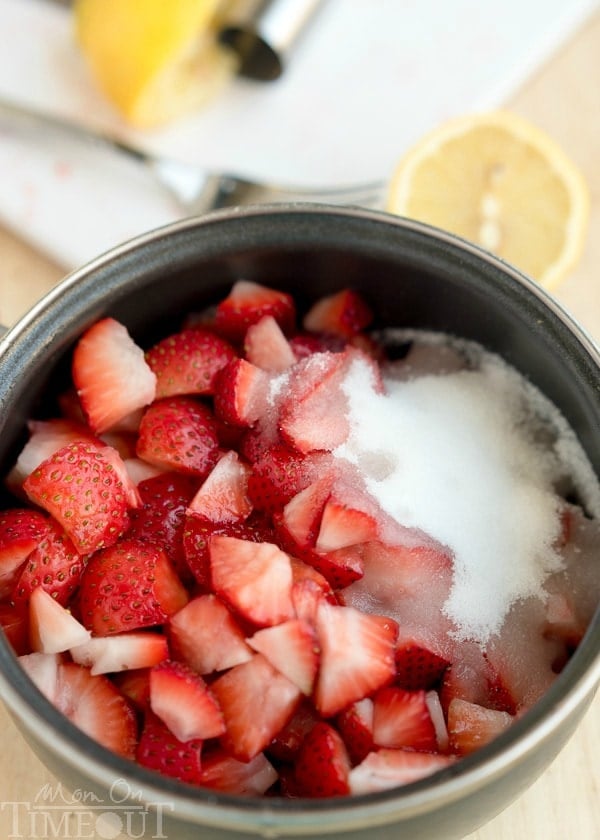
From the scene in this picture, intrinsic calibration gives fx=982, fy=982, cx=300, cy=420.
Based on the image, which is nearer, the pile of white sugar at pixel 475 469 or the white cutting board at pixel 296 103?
the pile of white sugar at pixel 475 469

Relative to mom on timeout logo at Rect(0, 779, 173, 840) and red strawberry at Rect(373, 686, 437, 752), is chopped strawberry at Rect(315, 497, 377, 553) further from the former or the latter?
mom on timeout logo at Rect(0, 779, 173, 840)

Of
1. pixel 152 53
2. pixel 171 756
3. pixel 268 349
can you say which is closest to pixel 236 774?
pixel 171 756

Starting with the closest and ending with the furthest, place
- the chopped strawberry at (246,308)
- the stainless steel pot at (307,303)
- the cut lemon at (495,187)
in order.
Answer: the stainless steel pot at (307,303) → the chopped strawberry at (246,308) → the cut lemon at (495,187)

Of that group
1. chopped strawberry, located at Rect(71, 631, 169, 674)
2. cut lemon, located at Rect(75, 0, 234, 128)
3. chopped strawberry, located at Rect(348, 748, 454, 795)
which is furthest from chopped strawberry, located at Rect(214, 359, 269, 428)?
cut lemon, located at Rect(75, 0, 234, 128)

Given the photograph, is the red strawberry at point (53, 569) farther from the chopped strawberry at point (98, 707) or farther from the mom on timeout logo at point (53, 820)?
the mom on timeout logo at point (53, 820)

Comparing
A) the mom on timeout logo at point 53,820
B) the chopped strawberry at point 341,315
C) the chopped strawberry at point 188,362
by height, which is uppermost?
the chopped strawberry at point 341,315

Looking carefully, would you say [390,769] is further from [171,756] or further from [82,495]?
[82,495]

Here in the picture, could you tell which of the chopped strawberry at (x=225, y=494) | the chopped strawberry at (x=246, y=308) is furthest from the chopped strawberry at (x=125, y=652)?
the chopped strawberry at (x=246, y=308)
